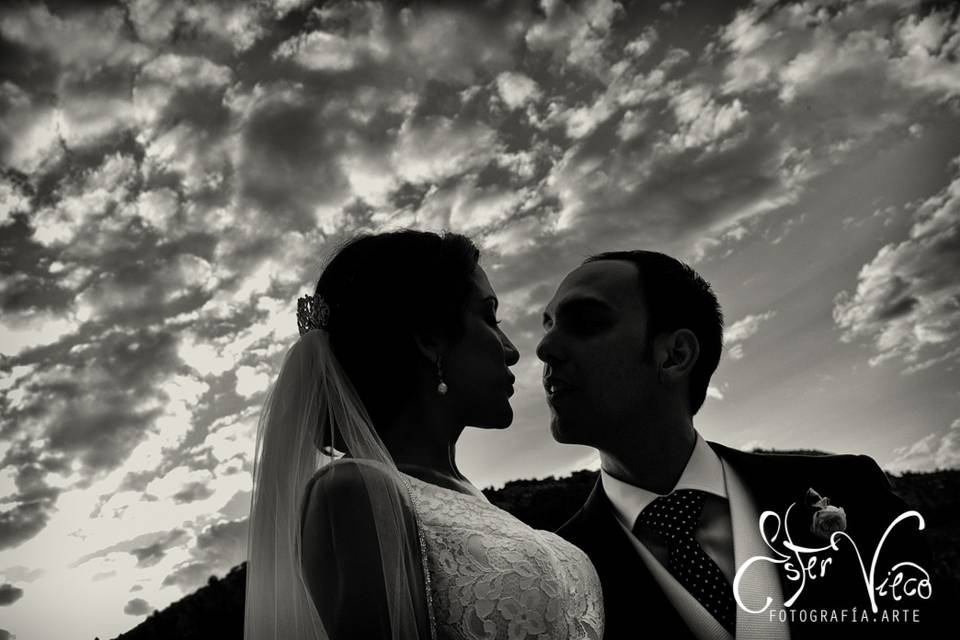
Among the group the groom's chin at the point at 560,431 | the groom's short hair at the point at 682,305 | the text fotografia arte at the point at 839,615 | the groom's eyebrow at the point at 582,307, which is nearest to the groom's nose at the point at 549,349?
the groom's eyebrow at the point at 582,307

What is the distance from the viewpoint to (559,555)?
3676 millimetres

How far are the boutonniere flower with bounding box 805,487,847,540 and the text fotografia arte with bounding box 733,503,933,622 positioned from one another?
32 millimetres

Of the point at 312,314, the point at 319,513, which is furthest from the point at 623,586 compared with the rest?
the point at 312,314

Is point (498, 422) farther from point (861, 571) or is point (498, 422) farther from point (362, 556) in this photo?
point (861, 571)

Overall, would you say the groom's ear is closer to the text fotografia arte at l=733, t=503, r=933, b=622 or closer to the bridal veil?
the text fotografia arte at l=733, t=503, r=933, b=622

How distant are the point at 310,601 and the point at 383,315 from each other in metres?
1.41

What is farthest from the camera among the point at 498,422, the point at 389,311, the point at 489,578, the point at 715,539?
the point at 715,539

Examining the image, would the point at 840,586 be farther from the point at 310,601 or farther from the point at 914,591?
the point at 310,601

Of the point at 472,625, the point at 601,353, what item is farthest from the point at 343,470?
the point at 601,353

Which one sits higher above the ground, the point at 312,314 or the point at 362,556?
the point at 312,314

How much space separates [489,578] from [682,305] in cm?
268

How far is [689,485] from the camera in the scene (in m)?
4.45

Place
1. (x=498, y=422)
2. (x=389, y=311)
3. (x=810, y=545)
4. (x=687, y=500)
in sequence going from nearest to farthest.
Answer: (x=389, y=311)
(x=498, y=422)
(x=810, y=545)
(x=687, y=500)

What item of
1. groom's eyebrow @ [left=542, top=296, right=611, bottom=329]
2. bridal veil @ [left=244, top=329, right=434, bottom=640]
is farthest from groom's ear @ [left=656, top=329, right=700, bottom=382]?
bridal veil @ [left=244, top=329, right=434, bottom=640]
